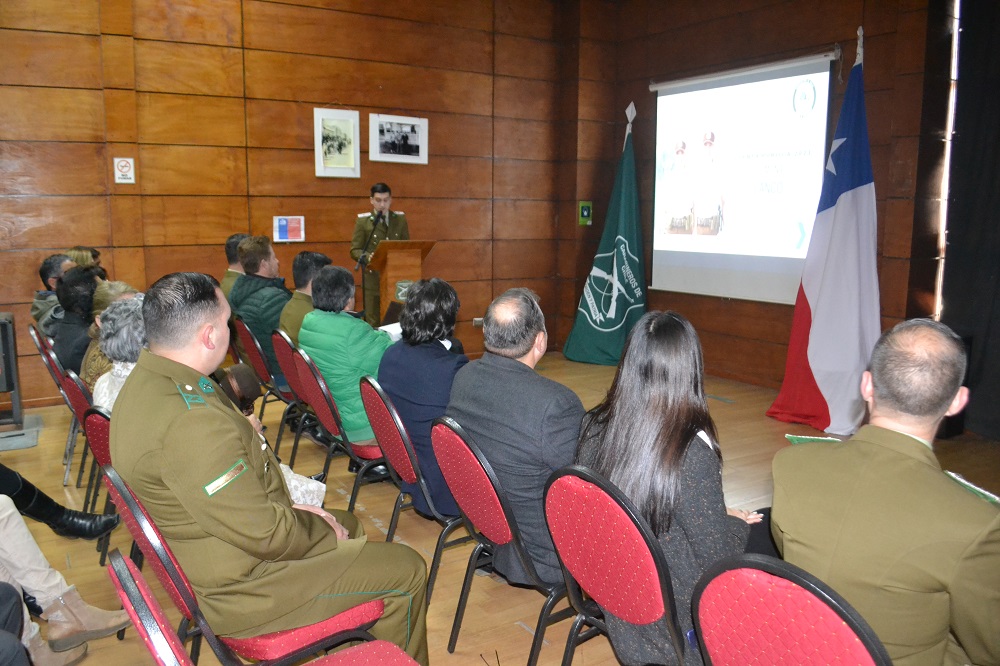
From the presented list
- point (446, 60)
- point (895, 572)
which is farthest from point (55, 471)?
point (446, 60)

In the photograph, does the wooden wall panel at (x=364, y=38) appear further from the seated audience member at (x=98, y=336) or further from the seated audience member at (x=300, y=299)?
the seated audience member at (x=98, y=336)

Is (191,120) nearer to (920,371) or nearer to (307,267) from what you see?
(307,267)

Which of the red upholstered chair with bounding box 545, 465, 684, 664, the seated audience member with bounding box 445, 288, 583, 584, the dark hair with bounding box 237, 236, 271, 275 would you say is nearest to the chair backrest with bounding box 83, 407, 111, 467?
the seated audience member with bounding box 445, 288, 583, 584

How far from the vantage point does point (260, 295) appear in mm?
4562

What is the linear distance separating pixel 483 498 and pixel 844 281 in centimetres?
407

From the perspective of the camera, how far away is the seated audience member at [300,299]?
4.28 meters

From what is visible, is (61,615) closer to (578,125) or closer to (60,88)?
(60,88)

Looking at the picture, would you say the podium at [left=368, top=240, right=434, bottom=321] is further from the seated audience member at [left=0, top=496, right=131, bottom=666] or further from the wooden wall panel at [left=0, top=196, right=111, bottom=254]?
the seated audience member at [left=0, top=496, right=131, bottom=666]

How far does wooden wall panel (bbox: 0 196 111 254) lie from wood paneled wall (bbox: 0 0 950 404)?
15 mm

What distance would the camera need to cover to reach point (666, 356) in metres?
1.71

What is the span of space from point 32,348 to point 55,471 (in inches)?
75.6

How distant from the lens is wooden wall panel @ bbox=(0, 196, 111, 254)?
5.46 m

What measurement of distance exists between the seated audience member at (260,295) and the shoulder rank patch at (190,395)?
2.87 metres

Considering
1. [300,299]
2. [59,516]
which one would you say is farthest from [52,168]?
[59,516]
